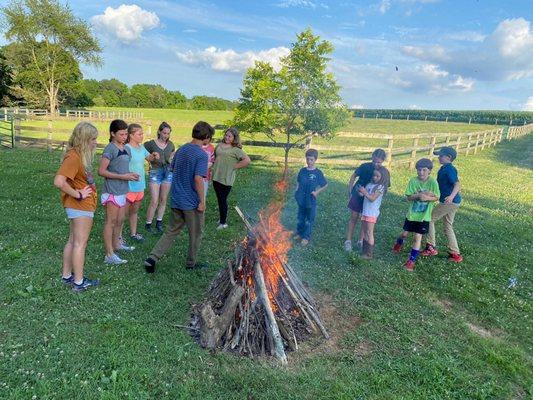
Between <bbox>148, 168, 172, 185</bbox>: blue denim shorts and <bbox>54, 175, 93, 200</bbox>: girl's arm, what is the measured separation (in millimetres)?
2308

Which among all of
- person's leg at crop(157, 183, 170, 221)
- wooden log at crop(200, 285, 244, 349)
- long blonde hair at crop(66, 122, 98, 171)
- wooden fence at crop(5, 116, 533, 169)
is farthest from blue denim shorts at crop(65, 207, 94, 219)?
wooden fence at crop(5, 116, 533, 169)

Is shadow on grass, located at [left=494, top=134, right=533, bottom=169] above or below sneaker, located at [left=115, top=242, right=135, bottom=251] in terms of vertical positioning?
above

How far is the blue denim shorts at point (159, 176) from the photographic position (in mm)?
6844

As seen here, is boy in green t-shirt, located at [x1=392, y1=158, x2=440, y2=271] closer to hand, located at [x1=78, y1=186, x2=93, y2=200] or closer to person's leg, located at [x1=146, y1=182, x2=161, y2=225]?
person's leg, located at [x1=146, y1=182, x2=161, y2=225]

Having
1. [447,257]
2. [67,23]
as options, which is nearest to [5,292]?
[447,257]

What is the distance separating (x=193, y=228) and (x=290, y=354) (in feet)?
7.33

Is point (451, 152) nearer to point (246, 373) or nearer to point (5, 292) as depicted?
point (246, 373)

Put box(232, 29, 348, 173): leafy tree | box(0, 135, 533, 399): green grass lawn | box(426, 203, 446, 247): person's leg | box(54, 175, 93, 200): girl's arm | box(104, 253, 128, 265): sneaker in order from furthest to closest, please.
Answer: box(232, 29, 348, 173): leafy tree, box(426, 203, 446, 247): person's leg, box(104, 253, 128, 265): sneaker, box(54, 175, 93, 200): girl's arm, box(0, 135, 533, 399): green grass lawn

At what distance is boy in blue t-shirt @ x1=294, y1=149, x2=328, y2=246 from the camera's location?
675cm

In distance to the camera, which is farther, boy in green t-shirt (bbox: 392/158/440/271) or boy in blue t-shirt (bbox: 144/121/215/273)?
boy in green t-shirt (bbox: 392/158/440/271)

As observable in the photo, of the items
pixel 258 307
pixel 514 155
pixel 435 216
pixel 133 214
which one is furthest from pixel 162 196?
pixel 514 155

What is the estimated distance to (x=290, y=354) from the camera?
13.3ft

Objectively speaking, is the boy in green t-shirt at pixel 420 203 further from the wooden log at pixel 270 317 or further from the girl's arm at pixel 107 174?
the girl's arm at pixel 107 174

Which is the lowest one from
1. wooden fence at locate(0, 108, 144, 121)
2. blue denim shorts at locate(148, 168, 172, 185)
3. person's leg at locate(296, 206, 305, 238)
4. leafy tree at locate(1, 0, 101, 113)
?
person's leg at locate(296, 206, 305, 238)
